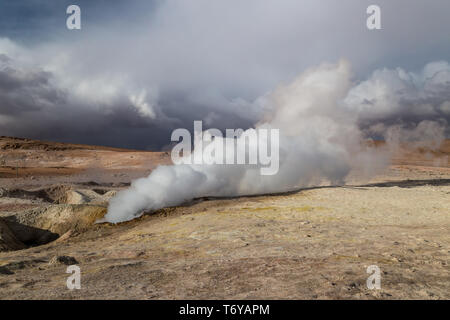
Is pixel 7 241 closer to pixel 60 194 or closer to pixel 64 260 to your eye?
→ pixel 64 260

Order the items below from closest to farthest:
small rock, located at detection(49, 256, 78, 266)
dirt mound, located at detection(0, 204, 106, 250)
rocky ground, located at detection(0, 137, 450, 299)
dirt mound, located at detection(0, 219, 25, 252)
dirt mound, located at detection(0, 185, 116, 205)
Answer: rocky ground, located at detection(0, 137, 450, 299)
small rock, located at detection(49, 256, 78, 266)
dirt mound, located at detection(0, 219, 25, 252)
dirt mound, located at detection(0, 204, 106, 250)
dirt mound, located at detection(0, 185, 116, 205)

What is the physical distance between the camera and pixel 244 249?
20.2ft

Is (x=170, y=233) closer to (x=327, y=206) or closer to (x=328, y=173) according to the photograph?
(x=327, y=206)

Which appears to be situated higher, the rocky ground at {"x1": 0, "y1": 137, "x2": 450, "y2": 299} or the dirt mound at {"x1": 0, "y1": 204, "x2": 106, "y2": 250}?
the rocky ground at {"x1": 0, "y1": 137, "x2": 450, "y2": 299}

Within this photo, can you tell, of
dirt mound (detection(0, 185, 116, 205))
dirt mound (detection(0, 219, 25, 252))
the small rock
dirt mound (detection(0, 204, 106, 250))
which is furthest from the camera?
dirt mound (detection(0, 185, 116, 205))

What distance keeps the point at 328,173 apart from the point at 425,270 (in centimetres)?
1334

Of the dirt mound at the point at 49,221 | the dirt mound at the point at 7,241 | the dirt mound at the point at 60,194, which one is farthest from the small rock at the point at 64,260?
the dirt mound at the point at 60,194

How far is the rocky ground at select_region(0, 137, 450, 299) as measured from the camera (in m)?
4.16

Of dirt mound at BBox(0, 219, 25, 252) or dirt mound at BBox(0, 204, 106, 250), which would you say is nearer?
dirt mound at BBox(0, 219, 25, 252)

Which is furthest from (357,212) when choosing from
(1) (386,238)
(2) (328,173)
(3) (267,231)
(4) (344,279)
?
(2) (328,173)

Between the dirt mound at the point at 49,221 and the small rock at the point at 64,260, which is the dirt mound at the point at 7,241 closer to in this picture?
the dirt mound at the point at 49,221

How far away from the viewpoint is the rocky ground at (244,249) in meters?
4.16

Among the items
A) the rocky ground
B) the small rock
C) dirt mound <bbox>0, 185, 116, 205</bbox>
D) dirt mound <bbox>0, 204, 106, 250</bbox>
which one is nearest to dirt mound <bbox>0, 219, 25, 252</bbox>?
the rocky ground

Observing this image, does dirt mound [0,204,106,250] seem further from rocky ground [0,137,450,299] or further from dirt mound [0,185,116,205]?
dirt mound [0,185,116,205]
